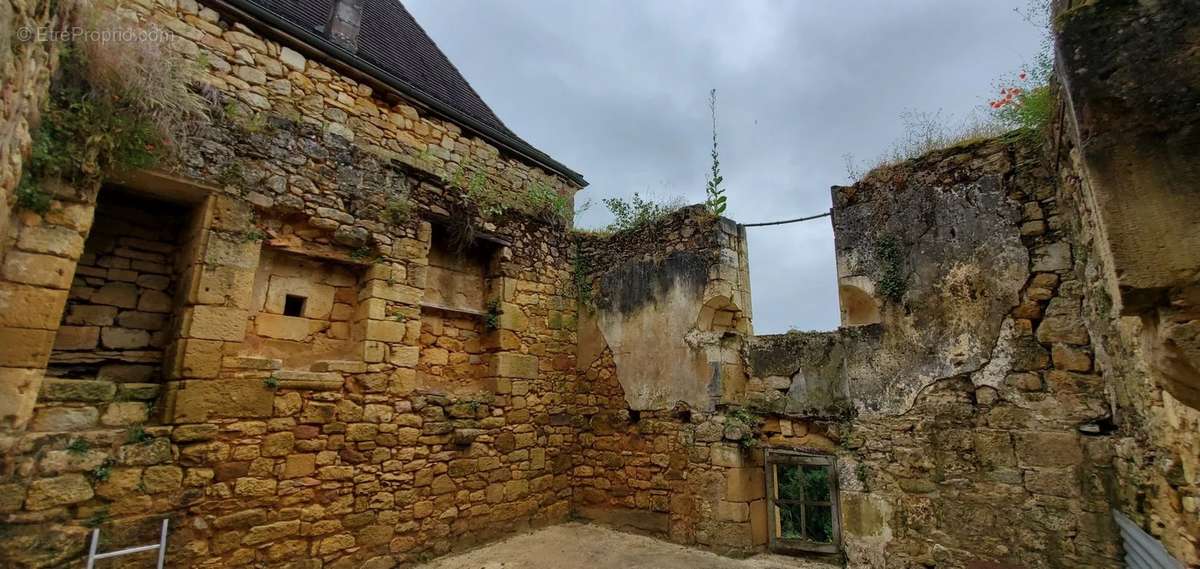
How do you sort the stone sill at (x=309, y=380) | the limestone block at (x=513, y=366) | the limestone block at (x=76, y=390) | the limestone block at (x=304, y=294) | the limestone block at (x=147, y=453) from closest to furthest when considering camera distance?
1. the limestone block at (x=76, y=390)
2. the limestone block at (x=147, y=453)
3. the stone sill at (x=309, y=380)
4. the limestone block at (x=304, y=294)
5. the limestone block at (x=513, y=366)

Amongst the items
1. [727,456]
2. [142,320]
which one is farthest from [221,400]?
[727,456]

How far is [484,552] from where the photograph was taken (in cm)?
502

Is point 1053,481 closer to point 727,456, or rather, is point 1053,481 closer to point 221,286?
point 727,456

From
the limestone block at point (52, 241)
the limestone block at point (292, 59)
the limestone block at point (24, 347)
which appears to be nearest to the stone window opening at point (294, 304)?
the limestone block at point (52, 241)

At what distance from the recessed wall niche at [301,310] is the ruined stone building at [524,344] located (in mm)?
27

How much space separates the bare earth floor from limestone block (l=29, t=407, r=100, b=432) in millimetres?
2775

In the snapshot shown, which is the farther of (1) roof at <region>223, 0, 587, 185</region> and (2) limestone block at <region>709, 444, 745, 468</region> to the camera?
(1) roof at <region>223, 0, 587, 185</region>

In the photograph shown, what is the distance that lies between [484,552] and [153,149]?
14.4 ft

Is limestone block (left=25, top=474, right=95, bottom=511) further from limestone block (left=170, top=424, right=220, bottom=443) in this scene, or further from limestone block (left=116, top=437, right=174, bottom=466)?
limestone block (left=170, top=424, right=220, bottom=443)

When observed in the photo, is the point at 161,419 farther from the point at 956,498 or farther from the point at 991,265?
the point at 991,265

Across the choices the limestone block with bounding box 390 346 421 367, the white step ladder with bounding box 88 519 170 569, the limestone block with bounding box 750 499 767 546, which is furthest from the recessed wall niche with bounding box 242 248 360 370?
the limestone block with bounding box 750 499 767 546

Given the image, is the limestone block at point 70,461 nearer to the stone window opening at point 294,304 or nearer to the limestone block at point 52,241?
the limestone block at point 52,241

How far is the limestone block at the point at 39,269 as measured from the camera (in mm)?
3070

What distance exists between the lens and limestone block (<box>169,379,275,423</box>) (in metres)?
3.60
